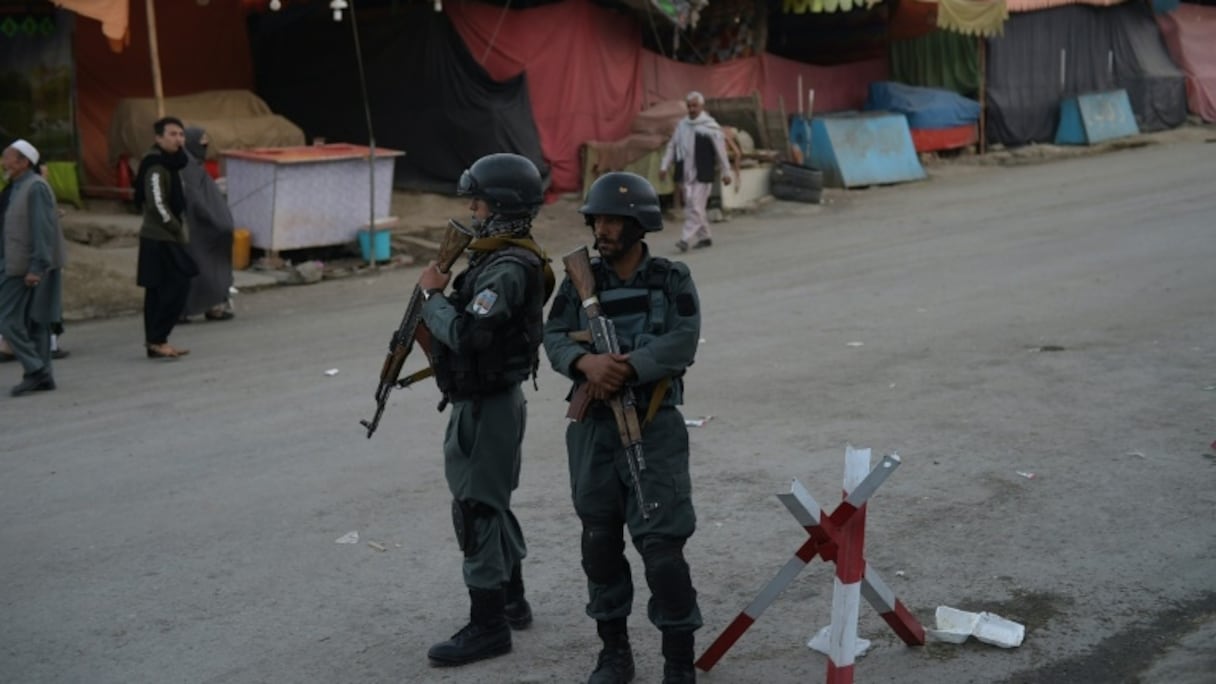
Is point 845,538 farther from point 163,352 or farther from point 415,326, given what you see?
point 163,352

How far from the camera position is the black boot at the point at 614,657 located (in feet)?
16.0

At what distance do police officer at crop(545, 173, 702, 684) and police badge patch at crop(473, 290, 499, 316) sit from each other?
209 millimetres

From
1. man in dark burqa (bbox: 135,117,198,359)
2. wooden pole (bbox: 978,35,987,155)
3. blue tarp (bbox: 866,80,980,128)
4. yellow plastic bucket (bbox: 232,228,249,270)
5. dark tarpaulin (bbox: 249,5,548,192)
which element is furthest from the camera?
wooden pole (bbox: 978,35,987,155)

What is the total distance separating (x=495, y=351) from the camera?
5.10 m

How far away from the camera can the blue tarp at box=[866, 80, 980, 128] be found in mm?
25266

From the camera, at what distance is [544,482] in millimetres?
7434

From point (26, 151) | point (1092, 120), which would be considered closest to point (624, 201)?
point (26, 151)

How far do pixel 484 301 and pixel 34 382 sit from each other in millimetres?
6371

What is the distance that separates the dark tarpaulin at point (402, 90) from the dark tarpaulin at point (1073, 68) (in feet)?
36.2

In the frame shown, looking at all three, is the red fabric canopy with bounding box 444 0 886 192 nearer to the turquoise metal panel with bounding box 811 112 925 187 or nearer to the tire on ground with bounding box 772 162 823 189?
the turquoise metal panel with bounding box 811 112 925 187

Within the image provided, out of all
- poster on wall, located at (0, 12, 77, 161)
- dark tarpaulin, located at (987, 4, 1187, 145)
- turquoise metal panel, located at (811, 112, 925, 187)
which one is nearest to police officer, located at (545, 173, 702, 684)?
poster on wall, located at (0, 12, 77, 161)

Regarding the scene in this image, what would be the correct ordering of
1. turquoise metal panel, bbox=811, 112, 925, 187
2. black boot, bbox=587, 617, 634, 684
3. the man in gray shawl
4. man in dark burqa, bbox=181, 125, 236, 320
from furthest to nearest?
turquoise metal panel, bbox=811, 112, 925, 187
man in dark burqa, bbox=181, 125, 236, 320
the man in gray shawl
black boot, bbox=587, 617, 634, 684

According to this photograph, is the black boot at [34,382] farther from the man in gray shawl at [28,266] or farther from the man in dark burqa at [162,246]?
the man in dark burqa at [162,246]

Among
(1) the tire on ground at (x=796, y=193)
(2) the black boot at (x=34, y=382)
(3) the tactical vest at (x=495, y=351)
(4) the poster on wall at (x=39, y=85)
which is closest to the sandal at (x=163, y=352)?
(2) the black boot at (x=34, y=382)
